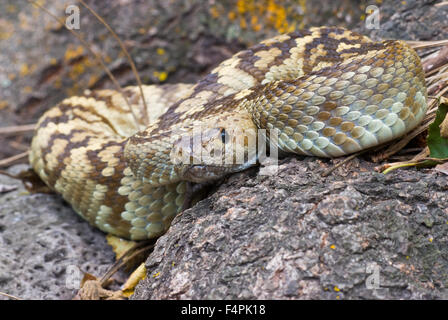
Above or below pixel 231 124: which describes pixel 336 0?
above

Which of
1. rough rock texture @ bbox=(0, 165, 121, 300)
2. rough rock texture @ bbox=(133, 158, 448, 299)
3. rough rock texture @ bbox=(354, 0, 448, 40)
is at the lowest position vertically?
rough rock texture @ bbox=(0, 165, 121, 300)

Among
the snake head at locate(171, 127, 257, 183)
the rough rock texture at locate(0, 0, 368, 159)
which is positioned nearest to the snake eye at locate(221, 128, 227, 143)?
the snake head at locate(171, 127, 257, 183)

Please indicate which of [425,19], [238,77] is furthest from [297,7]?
[238,77]

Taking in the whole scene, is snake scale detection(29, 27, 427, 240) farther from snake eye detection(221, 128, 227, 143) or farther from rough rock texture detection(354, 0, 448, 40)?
rough rock texture detection(354, 0, 448, 40)

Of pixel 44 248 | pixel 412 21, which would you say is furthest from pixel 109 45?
pixel 412 21

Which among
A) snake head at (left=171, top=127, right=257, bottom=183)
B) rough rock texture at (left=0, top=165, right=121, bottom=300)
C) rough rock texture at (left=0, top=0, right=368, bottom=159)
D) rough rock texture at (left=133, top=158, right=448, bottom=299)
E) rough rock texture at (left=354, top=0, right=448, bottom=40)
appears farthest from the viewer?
rough rock texture at (left=0, top=0, right=368, bottom=159)

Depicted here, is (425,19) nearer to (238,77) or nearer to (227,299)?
(238,77)

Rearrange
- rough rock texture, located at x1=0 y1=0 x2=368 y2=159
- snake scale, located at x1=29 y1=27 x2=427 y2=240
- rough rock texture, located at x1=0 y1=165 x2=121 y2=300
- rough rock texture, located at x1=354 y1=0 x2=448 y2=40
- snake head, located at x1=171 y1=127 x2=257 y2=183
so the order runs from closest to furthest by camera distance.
Result: snake scale, located at x1=29 y1=27 x2=427 y2=240
snake head, located at x1=171 y1=127 x2=257 y2=183
rough rock texture, located at x1=0 y1=165 x2=121 y2=300
rough rock texture, located at x1=354 y1=0 x2=448 y2=40
rough rock texture, located at x1=0 y1=0 x2=368 y2=159
